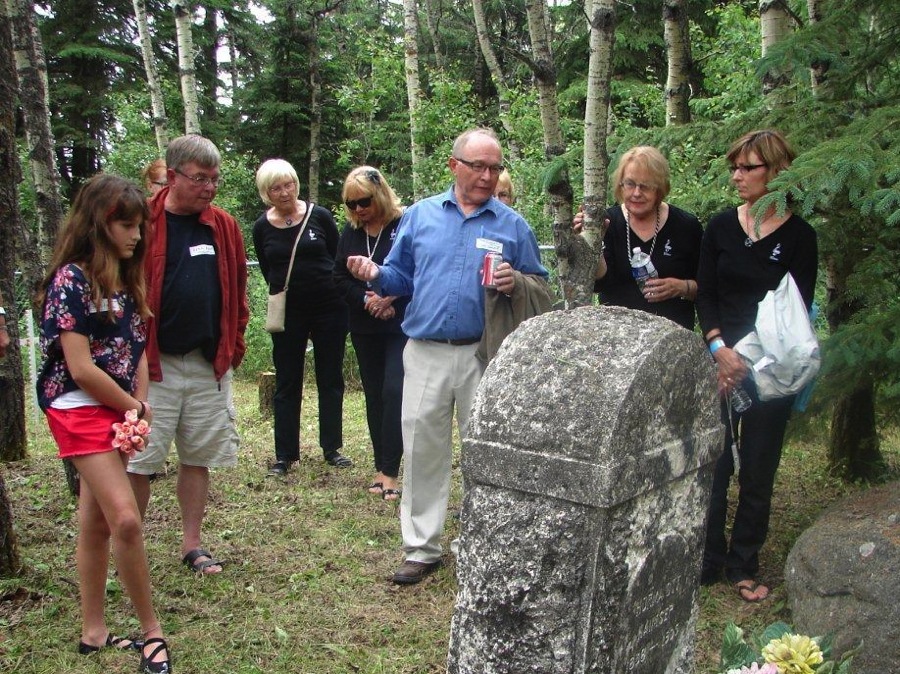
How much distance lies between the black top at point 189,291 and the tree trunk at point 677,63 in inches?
169

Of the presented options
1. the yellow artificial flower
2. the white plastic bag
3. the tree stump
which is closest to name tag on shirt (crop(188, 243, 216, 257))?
the white plastic bag

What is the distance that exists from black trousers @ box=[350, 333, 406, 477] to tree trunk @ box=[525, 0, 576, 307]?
143 cm

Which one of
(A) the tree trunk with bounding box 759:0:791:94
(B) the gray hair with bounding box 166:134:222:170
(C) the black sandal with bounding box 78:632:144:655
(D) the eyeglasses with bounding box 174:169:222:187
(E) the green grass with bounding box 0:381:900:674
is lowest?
(E) the green grass with bounding box 0:381:900:674

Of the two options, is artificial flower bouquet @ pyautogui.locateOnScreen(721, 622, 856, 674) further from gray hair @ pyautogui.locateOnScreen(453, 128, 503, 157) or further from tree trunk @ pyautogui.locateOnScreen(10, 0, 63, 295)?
tree trunk @ pyautogui.locateOnScreen(10, 0, 63, 295)

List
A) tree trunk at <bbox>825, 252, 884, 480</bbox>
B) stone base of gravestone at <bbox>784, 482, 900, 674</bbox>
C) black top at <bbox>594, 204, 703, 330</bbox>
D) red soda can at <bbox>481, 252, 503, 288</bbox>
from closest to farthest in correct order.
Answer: stone base of gravestone at <bbox>784, 482, 900, 674</bbox> < red soda can at <bbox>481, 252, 503, 288</bbox> < black top at <bbox>594, 204, 703, 330</bbox> < tree trunk at <bbox>825, 252, 884, 480</bbox>

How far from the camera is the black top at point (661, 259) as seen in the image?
4.13 m

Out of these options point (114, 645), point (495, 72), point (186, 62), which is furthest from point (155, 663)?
point (495, 72)

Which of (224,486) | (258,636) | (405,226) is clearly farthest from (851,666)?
(224,486)

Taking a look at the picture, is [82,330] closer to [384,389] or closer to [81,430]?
[81,430]

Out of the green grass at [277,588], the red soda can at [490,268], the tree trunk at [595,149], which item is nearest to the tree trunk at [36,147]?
the green grass at [277,588]

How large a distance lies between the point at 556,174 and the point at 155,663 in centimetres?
285

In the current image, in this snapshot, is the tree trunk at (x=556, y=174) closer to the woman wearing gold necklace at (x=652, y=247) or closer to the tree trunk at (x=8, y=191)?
the woman wearing gold necklace at (x=652, y=247)

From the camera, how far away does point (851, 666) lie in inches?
124

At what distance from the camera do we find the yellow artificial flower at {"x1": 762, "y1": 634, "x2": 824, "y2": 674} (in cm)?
260
